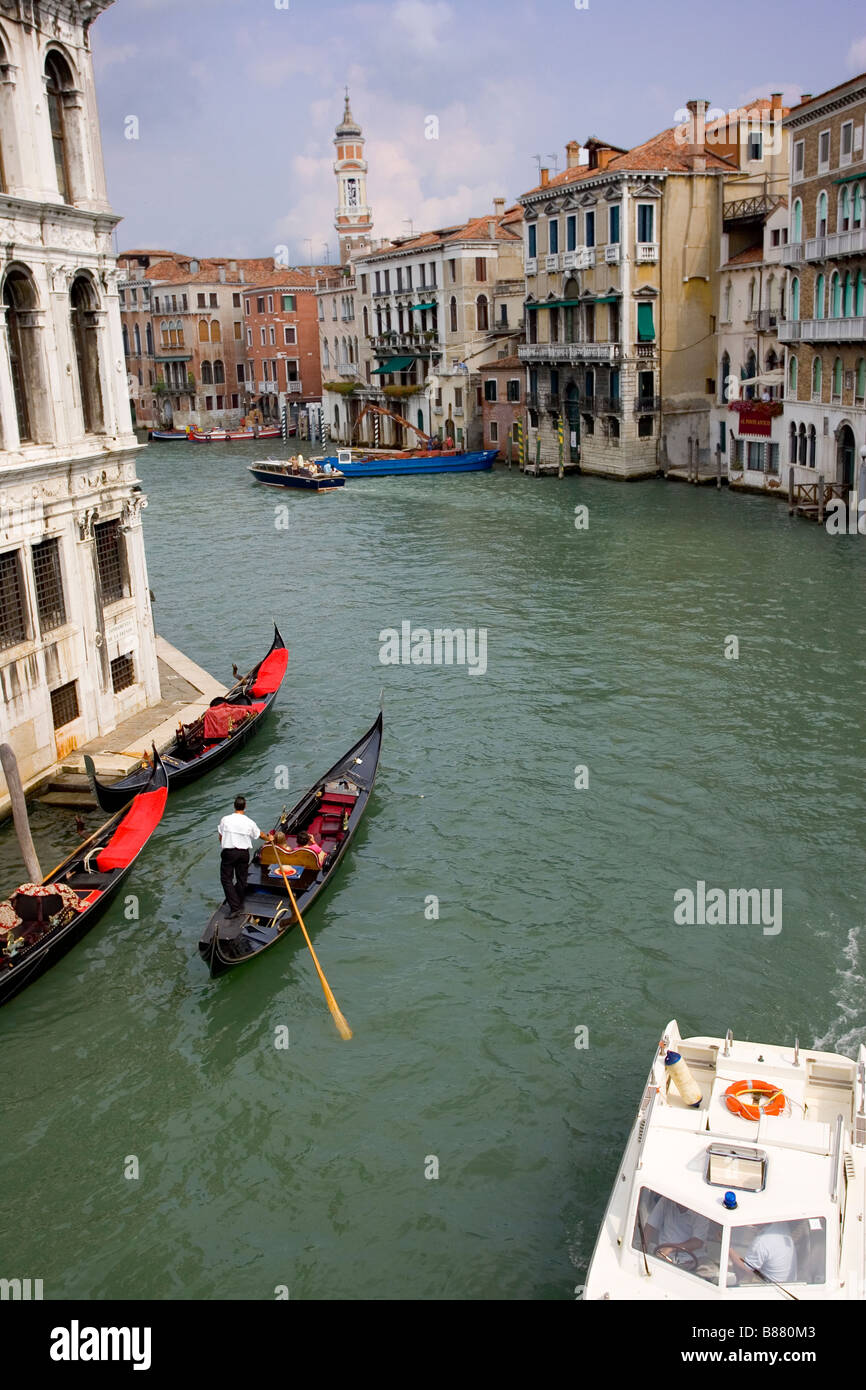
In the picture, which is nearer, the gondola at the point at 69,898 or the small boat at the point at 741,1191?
the small boat at the point at 741,1191

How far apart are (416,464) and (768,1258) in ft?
140

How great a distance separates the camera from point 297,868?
484 inches

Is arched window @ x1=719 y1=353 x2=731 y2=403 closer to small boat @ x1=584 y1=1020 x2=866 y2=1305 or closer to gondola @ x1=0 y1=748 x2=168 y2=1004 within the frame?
gondola @ x1=0 y1=748 x2=168 y2=1004

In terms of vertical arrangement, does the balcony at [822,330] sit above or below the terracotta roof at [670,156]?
below

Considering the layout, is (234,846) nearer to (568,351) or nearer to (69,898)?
(69,898)

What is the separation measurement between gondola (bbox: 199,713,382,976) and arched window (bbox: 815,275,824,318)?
70.1ft

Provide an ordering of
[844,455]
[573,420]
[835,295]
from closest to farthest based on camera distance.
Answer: [835,295] < [844,455] < [573,420]

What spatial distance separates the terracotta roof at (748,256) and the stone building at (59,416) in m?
27.7

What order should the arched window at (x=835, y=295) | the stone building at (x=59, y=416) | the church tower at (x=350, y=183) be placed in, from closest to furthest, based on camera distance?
the stone building at (x=59, y=416)
the arched window at (x=835, y=295)
the church tower at (x=350, y=183)

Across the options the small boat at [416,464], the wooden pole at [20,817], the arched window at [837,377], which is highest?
the arched window at [837,377]

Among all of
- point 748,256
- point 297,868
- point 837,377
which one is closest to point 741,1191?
point 297,868

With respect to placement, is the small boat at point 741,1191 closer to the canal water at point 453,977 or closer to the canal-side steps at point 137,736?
the canal water at point 453,977

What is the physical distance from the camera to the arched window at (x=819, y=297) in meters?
31.3

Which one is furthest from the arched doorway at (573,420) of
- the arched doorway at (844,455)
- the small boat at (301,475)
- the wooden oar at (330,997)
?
the wooden oar at (330,997)
